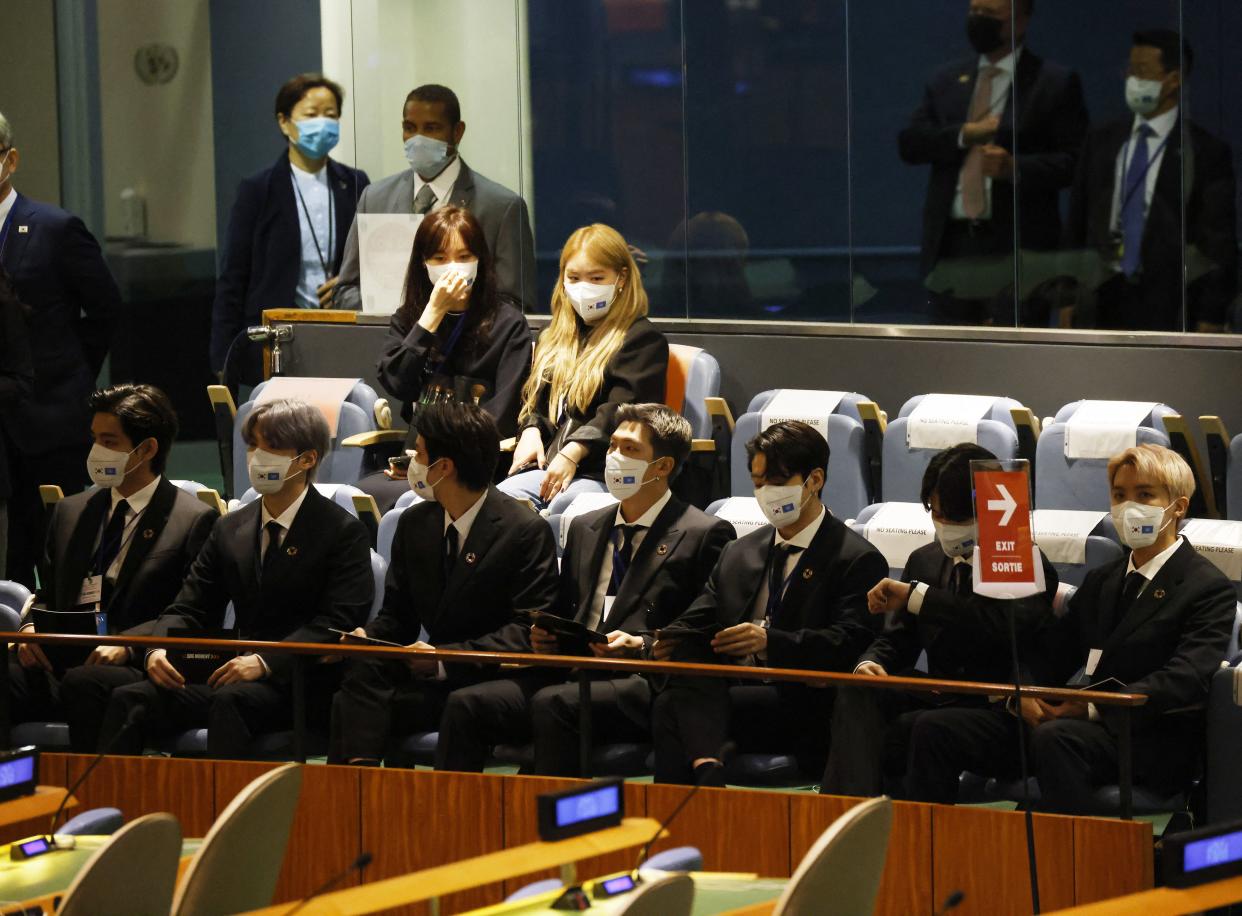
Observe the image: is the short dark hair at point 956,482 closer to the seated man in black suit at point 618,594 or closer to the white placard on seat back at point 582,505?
the seated man in black suit at point 618,594

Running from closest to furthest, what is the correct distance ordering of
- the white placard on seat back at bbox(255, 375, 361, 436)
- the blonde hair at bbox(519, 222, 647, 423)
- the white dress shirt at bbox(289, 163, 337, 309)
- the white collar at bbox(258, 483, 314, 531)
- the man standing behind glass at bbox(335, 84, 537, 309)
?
the white collar at bbox(258, 483, 314, 531)
the blonde hair at bbox(519, 222, 647, 423)
the white placard on seat back at bbox(255, 375, 361, 436)
the man standing behind glass at bbox(335, 84, 537, 309)
the white dress shirt at bbox(289, 163, 337, 309)

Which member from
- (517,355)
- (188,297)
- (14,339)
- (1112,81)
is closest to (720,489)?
(517,355)

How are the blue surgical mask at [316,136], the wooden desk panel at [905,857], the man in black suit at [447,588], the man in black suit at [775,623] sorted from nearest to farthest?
the wooden desk panel at [905,857] < the man in black suit at [775,623] < the man in black suit at [447,588] < the blue surgical mask at [316,136]

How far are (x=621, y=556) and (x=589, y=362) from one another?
1244 mm

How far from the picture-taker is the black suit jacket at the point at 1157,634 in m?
4.45

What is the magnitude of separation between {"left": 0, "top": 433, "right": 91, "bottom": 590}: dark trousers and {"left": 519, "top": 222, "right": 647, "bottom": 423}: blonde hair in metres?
1.47

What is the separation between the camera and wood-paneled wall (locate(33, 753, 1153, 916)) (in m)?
4.16

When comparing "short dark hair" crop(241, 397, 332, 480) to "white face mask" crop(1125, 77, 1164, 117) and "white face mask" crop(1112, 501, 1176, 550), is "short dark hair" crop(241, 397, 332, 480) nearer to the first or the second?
"white face mask" crop(1112, 501, 1176, 550)

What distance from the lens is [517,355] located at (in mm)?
6449

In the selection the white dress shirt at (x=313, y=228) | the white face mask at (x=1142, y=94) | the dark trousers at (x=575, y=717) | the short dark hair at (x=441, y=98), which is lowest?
the dark trousers at (x=575, y=717)

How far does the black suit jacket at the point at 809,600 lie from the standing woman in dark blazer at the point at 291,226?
9.91 ft

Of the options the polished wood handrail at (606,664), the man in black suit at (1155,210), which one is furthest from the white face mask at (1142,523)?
the man in black suit at (1155,210)

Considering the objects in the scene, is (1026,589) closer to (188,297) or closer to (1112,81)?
(1112,81)

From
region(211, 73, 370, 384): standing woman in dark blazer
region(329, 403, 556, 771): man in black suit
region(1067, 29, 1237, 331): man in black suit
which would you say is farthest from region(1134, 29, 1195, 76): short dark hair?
region(211, 73, 370, 384): standing woman in dark blazer
